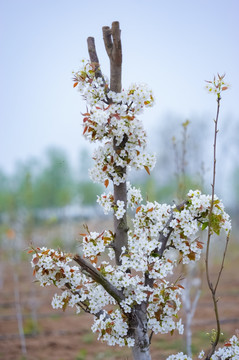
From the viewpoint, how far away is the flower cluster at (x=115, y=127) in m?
2.52

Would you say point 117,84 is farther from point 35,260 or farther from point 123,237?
point 35,260

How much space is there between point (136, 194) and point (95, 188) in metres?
24.3

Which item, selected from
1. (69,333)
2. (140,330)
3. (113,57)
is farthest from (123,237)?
(69,333)

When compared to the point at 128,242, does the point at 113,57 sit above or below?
above

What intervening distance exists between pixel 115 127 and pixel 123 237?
760 mm

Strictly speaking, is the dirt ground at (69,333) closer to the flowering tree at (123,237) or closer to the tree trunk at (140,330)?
the tree trunk at (140,330)

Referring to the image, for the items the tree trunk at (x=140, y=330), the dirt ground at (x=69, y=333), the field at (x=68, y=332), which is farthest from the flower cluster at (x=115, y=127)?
the dirt ground at (x=69, y=333)

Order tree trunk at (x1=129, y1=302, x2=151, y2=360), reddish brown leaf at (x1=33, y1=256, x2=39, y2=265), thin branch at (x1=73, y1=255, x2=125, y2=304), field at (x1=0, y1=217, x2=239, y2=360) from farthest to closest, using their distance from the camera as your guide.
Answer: field at (x1=0, y1=217, x2=239, y2=360) < tree trunk at (x1=129, y1=302, x2=151, y2=360) < reddish brown leaf at (x1=33, y1=256, x2=39, y2=265) < thin branch at (x1=73, y1=255, x2=125, y2=304)

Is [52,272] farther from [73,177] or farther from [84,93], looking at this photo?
[73,177]

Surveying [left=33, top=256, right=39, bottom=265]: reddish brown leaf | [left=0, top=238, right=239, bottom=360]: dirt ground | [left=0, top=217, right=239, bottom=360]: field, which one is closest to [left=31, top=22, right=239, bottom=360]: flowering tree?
[left=33, top=256, right=39, bottom=265]: reddish brown leaf

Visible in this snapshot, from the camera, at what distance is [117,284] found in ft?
8.38

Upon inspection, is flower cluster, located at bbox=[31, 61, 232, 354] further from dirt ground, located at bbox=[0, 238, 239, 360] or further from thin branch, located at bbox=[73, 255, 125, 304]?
dirt ground, located at bbox=[0, 238, 239, 360]

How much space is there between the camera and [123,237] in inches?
108

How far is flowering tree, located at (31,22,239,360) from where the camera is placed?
2.54 m
